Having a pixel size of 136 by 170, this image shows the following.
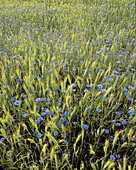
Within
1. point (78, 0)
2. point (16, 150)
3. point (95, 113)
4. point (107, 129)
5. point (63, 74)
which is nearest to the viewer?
point (16, 150)

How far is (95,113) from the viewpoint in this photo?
153cm

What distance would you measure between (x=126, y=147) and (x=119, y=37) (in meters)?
2.20

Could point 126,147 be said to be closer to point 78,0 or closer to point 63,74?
point 63,74

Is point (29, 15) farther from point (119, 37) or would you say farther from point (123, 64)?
point (123, 64)

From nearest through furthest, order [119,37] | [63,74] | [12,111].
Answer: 1. [12,111]
2. [63,74]
3. [119,37]

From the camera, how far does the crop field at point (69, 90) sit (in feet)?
4.07

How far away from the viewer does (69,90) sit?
155cm

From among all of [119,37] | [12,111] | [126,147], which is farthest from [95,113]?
[119,37]

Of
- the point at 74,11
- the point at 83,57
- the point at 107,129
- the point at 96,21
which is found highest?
the point at 74,11

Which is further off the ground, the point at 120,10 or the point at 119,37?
the point at 120,10

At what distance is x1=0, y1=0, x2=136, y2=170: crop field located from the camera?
124 centimetres

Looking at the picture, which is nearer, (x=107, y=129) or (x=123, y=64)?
(x=107, y=129)

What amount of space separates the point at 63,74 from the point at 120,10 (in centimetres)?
343

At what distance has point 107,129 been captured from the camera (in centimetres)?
139
